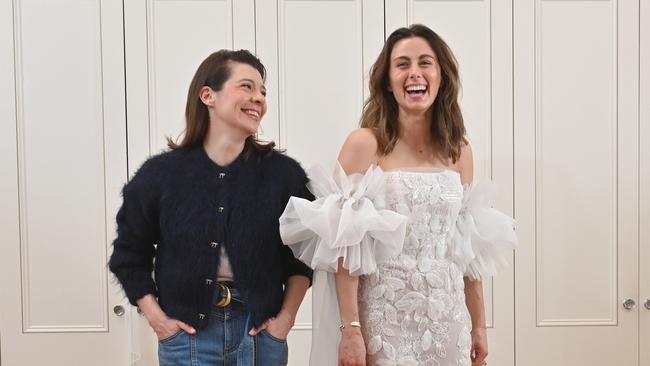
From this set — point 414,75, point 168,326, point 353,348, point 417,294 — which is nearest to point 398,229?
point 417,294

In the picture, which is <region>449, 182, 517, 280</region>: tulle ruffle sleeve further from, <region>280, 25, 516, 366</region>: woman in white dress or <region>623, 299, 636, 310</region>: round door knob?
<region>623, 299, 636, 310</region>: round door knob

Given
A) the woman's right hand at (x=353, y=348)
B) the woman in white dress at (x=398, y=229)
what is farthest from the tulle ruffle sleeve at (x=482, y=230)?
the woman's right hand at (x=353, y=348)

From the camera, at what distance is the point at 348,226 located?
1.55 meters

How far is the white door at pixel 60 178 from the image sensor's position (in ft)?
8.14

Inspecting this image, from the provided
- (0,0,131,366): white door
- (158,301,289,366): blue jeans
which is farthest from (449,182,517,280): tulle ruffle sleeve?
(0,0,131,366): white door

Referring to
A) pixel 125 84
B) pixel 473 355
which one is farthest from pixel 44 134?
pixel 473 355

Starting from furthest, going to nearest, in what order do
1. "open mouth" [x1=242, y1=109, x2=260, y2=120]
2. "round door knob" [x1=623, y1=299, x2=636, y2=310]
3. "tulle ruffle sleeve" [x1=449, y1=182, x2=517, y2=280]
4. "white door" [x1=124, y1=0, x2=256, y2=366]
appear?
"round door knob" [x1=623, y1=299, x2=636, y2=310]
"white door" [x1=124, y1=0, x2=256, y2=366]
"tulle ruffle sleeve" [x1=449, y1=182, x2=517, y2=280]
"open mouth" [x1=242, y1=109, x2=260, y2=120]

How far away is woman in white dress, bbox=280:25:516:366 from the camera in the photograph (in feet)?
5.17

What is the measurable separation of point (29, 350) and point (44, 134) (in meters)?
0.86

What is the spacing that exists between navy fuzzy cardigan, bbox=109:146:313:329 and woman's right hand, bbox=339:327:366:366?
0.20 m

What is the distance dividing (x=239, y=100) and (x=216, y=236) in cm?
36

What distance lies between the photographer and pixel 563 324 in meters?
2.58

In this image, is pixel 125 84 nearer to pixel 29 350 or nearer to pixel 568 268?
pixel 29 350

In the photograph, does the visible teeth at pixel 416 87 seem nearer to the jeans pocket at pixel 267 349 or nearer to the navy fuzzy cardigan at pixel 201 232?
the navy fuzzy cardigan at pixel 201 232
